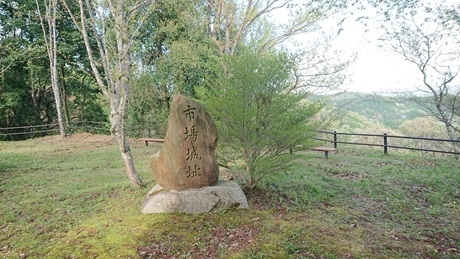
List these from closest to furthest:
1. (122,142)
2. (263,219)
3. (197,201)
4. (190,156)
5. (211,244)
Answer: (211,244) → (263,219) → (197,201) → (190,156) → (122,142)

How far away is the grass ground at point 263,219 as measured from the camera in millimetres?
3832

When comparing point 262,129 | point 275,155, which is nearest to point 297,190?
point 275,155

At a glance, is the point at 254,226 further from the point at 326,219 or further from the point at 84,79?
the point at 84,79

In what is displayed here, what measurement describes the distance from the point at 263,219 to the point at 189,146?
1632 millimetres

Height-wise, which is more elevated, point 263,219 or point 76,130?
point 76,130

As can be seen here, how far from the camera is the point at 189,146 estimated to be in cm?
511

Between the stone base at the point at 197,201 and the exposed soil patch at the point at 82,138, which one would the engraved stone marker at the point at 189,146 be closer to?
the stone base at the point at 197,201

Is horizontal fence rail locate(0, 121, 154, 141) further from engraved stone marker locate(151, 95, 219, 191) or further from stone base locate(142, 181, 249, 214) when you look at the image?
stone base locate(142, 181, 249, 214)

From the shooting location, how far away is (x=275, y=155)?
18.0 feet

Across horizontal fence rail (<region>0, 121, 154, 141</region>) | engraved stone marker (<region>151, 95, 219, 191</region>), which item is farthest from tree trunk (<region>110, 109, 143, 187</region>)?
horizontal fence rail (<region>0, 121, 154, 141</region>)

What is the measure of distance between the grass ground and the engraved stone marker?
Result: 0.68 metres

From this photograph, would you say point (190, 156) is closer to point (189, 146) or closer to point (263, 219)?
point (189, 146)

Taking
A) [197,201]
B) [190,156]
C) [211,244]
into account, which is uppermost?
[190,156]

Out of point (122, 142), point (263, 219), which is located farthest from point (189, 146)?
point (122, 142)
